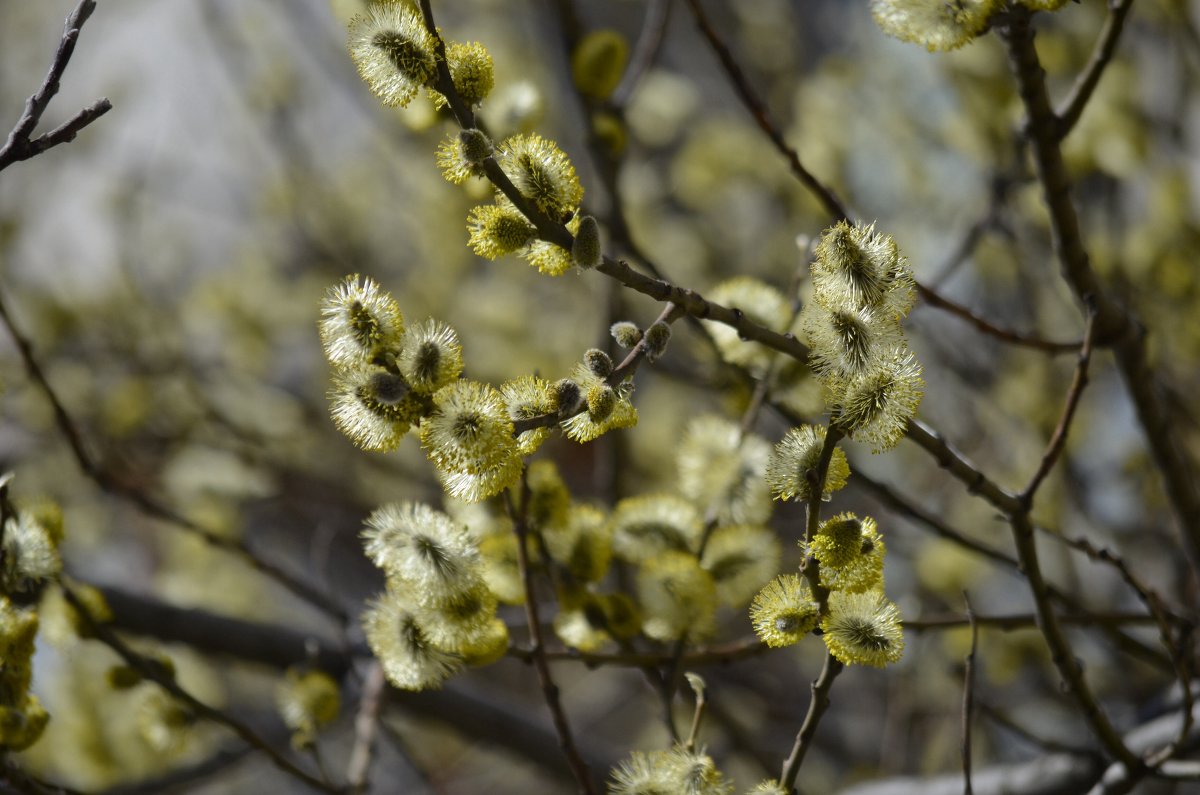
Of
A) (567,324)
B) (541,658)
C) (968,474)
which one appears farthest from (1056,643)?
(567,324)

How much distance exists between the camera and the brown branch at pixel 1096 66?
996mm

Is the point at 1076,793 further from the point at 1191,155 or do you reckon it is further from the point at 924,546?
the point at 1191,155

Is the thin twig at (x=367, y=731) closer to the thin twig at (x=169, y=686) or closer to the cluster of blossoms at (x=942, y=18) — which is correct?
the thin twig at (x=169, y=686)

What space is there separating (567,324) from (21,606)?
2.81 meters

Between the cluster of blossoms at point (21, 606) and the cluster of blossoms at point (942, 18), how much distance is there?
38.8 inches

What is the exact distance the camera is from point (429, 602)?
0.93 metres

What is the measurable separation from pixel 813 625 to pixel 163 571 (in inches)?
149

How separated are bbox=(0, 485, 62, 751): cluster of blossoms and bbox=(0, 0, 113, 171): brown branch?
0.33 meters

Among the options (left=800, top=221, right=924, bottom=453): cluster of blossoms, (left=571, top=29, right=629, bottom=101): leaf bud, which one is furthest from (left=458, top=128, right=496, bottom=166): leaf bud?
(left=571, top=29, right=629, bottom=101): leaf bud

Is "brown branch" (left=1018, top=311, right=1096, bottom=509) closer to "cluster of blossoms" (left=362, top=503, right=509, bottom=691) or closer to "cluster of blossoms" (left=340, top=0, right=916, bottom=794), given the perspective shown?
"cluster of blossoms" (left=340, top=0, right=916, bottom=794)

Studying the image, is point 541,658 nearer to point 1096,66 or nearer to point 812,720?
point 812,720

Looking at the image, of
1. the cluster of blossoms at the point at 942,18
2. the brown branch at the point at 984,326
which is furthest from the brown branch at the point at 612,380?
the brown branch at the point at 984,326

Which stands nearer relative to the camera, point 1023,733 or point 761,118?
point 1023,733

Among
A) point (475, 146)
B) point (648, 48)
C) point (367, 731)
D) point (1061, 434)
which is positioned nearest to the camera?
point (475, 146)
